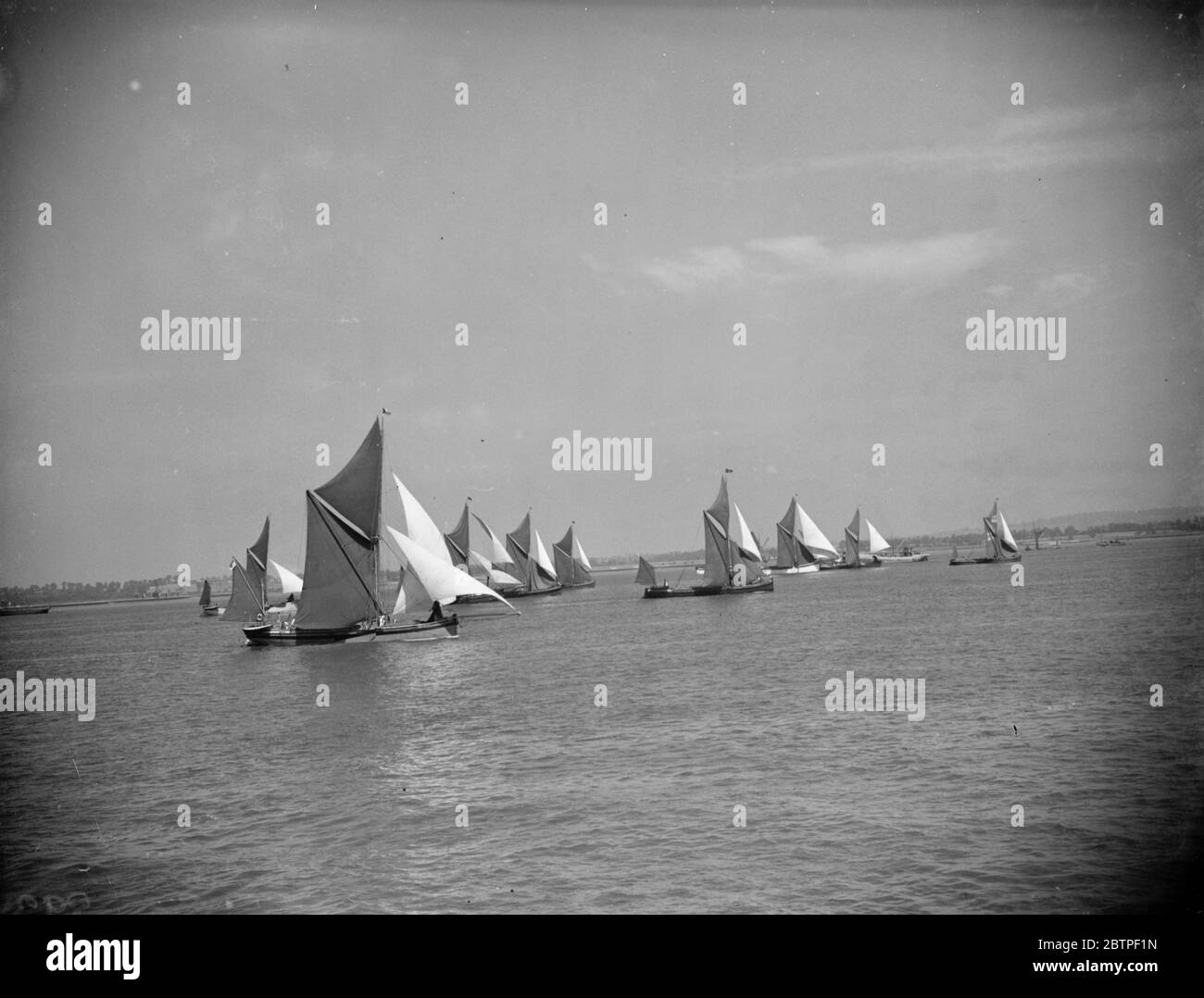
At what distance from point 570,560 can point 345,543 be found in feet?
209

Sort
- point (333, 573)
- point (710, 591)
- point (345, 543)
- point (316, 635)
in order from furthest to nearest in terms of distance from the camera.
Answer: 1. point (710, 591)
2. point (316, 635)
3. point (333, 573)
4. point (345, 543)

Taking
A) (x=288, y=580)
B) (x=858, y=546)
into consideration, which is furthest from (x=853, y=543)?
(x=288, y=580)

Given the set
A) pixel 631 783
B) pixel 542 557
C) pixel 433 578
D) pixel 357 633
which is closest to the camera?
pixel 631 783

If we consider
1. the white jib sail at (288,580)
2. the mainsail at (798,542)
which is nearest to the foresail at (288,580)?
the white jib sail at (288,580)

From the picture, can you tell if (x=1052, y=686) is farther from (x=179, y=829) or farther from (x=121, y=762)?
(x=121, y=762)

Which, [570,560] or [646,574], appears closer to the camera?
[646,574]

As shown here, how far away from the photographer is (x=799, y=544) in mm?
97188

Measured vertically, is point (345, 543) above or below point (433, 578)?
above

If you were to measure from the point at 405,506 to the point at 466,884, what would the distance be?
2833 centimetres

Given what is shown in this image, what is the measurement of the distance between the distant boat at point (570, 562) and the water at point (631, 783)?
6066 cm

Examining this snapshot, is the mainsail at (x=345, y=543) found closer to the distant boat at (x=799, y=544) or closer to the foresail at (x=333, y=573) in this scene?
the foresail at (x=333, y=573)

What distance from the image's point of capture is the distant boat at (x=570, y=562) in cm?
9756

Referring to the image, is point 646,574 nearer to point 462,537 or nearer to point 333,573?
point 462,537
